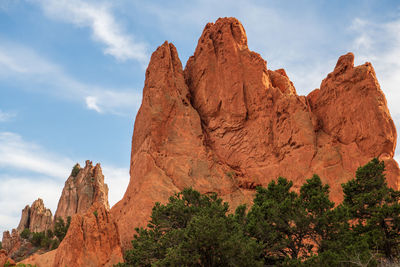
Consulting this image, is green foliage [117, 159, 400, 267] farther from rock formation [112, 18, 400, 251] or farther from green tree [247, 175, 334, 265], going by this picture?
rock formation [112, 18, 400, 251]

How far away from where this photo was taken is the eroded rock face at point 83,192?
77.4m

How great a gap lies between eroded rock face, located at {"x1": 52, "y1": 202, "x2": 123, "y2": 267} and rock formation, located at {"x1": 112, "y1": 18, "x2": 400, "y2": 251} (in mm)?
2297

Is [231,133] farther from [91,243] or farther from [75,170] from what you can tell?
[75,170]

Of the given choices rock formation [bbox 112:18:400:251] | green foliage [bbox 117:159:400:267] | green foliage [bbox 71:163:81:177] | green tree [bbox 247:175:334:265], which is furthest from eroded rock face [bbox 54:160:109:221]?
green tree [bbox 247:175:334:265]

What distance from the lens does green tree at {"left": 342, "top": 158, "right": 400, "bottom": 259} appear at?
80.9ft

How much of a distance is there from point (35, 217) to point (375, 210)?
269 ft

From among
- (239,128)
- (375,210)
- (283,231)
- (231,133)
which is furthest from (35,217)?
(375,210)

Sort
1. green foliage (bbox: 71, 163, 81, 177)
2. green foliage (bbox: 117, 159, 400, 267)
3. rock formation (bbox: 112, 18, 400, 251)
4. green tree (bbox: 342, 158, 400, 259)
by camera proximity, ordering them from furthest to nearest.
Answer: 1. green foliage (bbox: 71, 163, 81, 177)
2. rock formation (bbox: 112, 18, 400, 251)
3. green tree (bbox: 342, 158, 400, 259)
4. green foliage (bbox: 117, 159, 400, 267)

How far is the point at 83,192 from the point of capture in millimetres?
78625

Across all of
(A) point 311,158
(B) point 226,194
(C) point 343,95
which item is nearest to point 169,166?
(B) point 226,194

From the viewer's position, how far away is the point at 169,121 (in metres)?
43.5

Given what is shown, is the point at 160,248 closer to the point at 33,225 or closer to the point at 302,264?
the point at 302,264

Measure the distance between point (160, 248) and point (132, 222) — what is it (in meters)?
10.6

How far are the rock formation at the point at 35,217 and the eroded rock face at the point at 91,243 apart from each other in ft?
191
